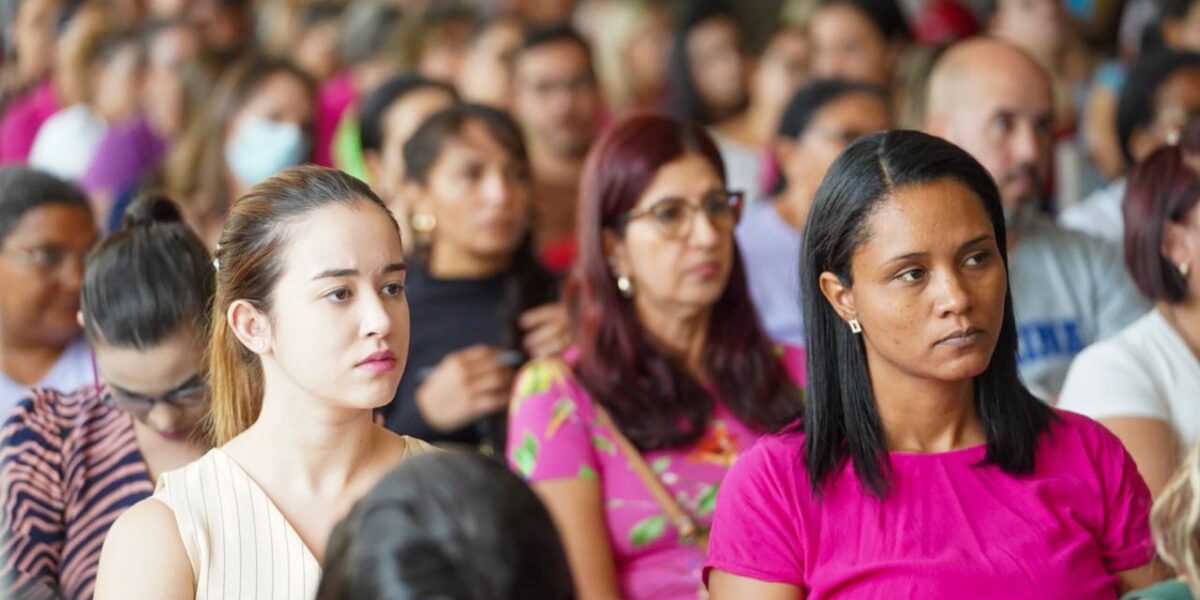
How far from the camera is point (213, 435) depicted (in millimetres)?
2057

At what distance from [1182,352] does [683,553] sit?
33.2 inches

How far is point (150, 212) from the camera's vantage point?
7.45 ft

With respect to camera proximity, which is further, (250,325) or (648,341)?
(648,341)

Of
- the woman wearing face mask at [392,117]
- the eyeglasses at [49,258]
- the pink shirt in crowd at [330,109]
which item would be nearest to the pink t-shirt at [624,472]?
the eyeglasses at [49,258]

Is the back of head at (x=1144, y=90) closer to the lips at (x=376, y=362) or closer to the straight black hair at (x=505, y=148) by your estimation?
the straight black hair at (x=505, y=148)

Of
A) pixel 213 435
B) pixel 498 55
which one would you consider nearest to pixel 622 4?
pixel 498 55

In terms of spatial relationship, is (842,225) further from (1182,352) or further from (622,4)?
(622,4)

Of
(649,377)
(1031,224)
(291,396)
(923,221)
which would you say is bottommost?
(649,377)

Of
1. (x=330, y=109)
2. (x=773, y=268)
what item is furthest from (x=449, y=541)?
(x=330, y=109)

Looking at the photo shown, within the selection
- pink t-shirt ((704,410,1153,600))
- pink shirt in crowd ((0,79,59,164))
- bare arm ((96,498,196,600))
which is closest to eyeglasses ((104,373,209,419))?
bare arm ((96,498,196,600))

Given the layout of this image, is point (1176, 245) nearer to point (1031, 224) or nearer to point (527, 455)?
point (1031, 224)

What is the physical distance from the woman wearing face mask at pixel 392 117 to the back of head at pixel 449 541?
2.49 metres

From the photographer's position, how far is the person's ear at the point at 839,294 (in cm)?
196

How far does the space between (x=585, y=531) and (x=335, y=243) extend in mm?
775
